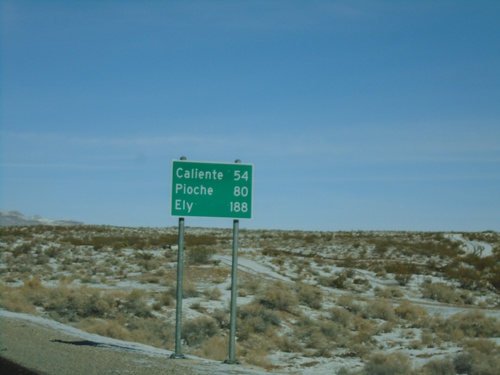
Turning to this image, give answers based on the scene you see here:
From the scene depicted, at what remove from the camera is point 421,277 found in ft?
139

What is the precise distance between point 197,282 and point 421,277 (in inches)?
673

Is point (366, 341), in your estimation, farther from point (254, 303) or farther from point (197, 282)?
point (197, 282)

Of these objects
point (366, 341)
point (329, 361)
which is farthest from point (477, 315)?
point (329, 361)

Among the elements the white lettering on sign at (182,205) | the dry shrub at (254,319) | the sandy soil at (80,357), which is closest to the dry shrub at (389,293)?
the dry shrub at (254,319)

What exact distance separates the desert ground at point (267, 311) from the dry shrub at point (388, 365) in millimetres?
39

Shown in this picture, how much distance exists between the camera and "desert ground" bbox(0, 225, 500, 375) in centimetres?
1869

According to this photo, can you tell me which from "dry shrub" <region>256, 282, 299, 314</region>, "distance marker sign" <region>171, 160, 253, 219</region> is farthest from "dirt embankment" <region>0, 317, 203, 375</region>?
"dry shrub" <region>256, 282, 299, 314</region>

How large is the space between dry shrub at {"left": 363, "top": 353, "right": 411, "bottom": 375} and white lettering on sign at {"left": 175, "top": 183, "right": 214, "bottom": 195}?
24.2 feet

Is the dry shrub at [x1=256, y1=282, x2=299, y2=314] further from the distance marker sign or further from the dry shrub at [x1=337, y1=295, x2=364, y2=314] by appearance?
the distance marker sign

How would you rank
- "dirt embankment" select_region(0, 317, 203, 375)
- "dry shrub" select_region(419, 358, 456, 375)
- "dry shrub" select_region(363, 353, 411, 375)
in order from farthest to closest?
"dry shrub" select_region(419, 358, 456, 375), "dry shrub" select_region(363, 353, 411, 375), "dirt embankment" select_region(0, 317, 203, 375)

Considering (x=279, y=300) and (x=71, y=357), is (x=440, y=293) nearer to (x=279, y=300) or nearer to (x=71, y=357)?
(x=279, y=300)

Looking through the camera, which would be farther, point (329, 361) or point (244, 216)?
point (329, 361)

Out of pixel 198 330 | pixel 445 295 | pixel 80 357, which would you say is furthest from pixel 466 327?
pixel 80 357

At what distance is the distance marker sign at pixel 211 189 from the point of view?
1403 cm
